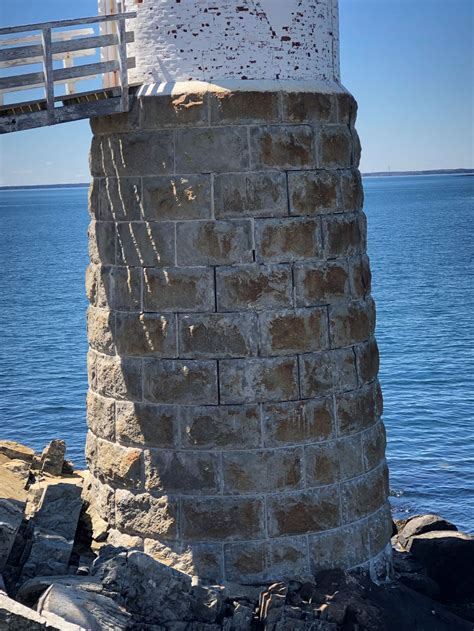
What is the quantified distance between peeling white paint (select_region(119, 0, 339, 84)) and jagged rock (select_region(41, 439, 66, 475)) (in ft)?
18.6

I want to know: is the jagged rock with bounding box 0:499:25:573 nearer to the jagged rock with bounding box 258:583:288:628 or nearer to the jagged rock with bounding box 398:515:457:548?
the jagged rock with bounding box 258:583:288:628

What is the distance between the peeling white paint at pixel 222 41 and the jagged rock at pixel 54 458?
5.66 metres

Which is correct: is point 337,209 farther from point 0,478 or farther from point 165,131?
point 0,478

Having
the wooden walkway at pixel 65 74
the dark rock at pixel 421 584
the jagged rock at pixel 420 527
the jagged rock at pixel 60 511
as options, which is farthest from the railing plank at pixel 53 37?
the jagged rock at pixel 420 527

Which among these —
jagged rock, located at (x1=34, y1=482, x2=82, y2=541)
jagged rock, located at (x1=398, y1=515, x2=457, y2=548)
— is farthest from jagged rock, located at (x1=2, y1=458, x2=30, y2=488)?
jagged rock, located at (x1=398, y1=515, x2=457, y2=548)

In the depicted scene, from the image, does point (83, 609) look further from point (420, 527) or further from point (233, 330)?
point (420, 527)

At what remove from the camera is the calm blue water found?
86.1 feet

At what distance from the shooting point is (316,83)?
1061 centimetres

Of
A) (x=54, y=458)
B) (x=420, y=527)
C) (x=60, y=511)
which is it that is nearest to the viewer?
(x=60, y=511)

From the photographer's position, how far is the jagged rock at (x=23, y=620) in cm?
829

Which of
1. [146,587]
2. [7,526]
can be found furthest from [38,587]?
[146,587]

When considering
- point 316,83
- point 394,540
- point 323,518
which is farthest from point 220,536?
point 394,540

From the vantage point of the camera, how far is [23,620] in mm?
8328

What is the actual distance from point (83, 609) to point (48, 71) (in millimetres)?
4618
